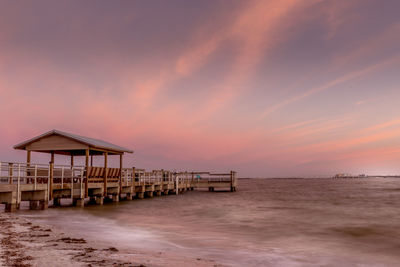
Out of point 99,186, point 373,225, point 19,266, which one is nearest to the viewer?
point 19,266

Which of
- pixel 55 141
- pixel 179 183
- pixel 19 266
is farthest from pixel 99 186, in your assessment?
pixel 179 183

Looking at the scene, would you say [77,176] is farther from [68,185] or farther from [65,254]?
[65,254]

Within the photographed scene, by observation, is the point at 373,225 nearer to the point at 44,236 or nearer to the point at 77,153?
the point at 44,236

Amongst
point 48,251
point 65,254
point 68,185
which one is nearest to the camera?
point 65,254

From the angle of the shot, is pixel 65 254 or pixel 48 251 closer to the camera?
pixel 65 254

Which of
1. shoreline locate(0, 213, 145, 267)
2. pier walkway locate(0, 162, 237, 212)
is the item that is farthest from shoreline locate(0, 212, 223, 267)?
pier walkway locate(0, 162, 237, 212)

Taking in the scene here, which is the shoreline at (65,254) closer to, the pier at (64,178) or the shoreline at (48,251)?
the shoreline at (48,251)

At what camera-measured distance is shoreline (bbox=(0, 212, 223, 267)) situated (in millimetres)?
6199

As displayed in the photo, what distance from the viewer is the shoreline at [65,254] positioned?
6199mm

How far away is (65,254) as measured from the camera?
22.4 feet

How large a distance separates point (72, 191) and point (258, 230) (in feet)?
38.0

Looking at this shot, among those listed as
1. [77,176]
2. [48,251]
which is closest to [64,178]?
[77,176]

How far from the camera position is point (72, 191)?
67.8 feet

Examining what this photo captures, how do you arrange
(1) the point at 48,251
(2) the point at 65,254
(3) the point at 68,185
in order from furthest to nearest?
(3) the point at 68,185, (1) the point at 48,251, (2) the point at 65,254
